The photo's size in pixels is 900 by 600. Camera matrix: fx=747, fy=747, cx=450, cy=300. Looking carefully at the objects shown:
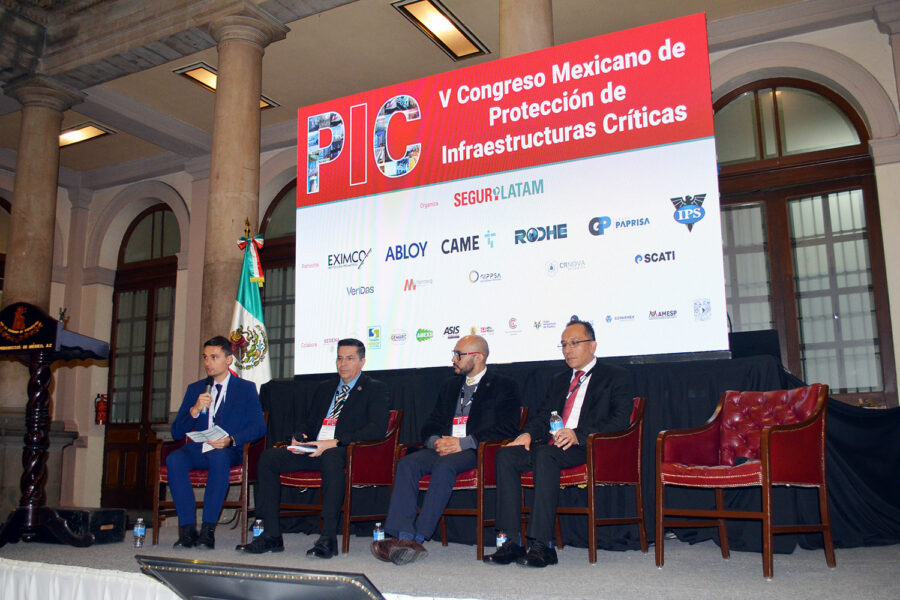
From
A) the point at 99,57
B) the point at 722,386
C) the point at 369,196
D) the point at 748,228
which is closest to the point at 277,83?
the point at 99,57

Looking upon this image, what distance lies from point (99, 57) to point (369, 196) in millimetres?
3545

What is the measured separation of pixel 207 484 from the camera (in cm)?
418

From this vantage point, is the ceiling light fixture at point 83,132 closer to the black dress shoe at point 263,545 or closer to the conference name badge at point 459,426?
the black dress shoe at point 263,545

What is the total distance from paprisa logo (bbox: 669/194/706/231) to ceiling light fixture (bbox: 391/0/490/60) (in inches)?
134

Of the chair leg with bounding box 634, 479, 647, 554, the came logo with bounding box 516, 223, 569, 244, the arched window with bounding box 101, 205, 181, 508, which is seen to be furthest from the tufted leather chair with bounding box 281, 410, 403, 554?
the arched window with bounding box 101, 205, 181, 508

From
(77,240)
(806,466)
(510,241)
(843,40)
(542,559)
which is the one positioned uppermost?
(843,40)

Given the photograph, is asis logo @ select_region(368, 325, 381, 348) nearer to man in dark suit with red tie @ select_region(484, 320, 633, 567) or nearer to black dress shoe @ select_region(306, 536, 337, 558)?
man in dark suit with red tie @ select_region(484, 320, 633, 567)

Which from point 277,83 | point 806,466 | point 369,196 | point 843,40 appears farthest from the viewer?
point 277,83

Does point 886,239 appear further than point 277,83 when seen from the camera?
No

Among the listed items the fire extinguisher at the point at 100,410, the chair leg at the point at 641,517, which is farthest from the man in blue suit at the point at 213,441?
the fire extinguisher at the point at 100,410

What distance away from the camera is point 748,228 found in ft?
22.7

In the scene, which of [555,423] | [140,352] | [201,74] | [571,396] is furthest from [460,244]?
[140,352]

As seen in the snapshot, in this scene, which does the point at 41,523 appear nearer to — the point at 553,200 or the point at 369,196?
the point at 369,196

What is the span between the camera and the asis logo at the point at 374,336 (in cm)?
510
